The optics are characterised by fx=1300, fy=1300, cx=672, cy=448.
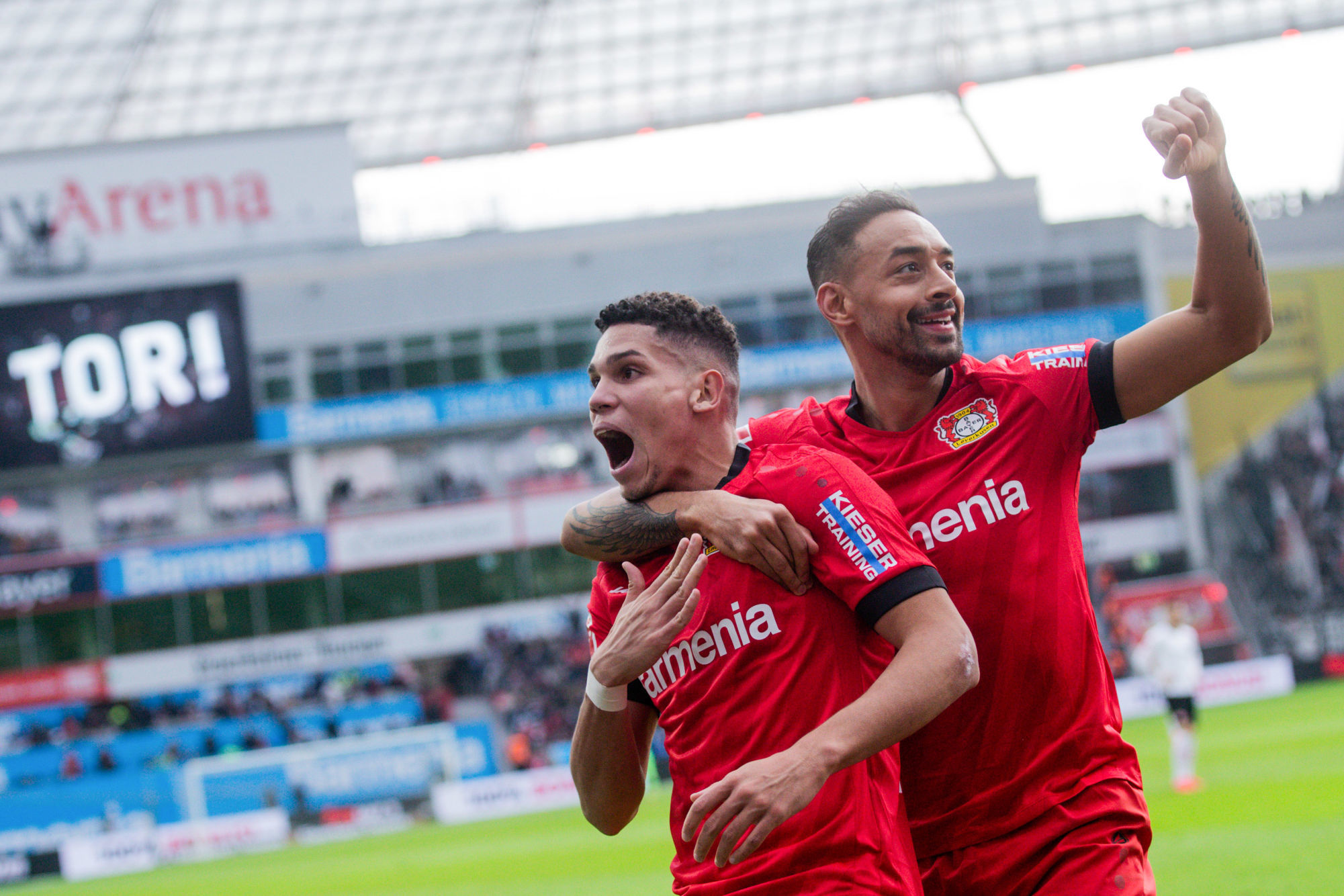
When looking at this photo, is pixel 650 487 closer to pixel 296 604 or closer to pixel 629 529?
pixel 629 529

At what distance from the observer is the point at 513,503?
33.6m

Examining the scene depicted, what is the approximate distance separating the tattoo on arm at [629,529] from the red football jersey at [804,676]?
16 cm

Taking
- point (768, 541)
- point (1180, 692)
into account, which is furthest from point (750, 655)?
point (1180, 692)

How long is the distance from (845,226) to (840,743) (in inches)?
59.2

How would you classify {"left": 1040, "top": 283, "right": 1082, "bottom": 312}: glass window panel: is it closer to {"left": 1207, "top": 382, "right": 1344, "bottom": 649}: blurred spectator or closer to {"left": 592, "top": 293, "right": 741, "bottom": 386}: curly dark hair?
{"left": 1207, "top": 382, "right": 1344, "bottom": 649}: blurred spectator

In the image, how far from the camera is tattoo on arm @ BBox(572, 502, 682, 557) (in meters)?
2.99

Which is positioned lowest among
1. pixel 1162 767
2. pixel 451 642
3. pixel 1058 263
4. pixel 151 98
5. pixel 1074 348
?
pixel 1162 767

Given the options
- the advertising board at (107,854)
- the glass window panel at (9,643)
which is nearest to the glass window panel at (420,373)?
the glass window panel at (9,643)

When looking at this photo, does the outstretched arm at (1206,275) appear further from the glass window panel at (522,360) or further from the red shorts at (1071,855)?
the glass window panel at (522,360)

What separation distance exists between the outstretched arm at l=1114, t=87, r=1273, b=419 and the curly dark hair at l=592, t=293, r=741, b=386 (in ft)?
3.17

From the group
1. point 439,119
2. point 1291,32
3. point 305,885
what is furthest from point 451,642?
point 1291,32

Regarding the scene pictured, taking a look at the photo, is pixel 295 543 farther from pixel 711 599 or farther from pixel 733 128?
pixel 711 599

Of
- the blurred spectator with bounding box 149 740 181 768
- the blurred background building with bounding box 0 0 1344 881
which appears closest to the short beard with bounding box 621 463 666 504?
the blurred background building with bounding box 0 0 1344 881

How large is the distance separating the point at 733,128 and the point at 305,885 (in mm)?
40377
